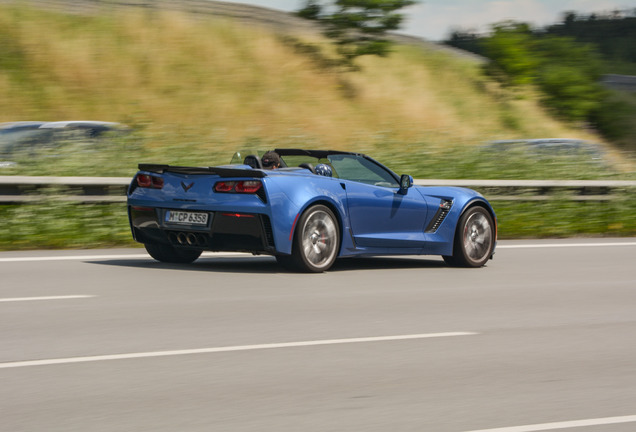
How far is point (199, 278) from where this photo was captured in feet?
28.3

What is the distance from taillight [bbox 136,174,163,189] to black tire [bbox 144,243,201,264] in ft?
2.46

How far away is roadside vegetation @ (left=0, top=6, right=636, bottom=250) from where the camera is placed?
1541cm

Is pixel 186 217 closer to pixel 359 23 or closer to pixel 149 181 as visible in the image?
pixel 149 181

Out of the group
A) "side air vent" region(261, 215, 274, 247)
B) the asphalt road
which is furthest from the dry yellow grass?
the asphalt road

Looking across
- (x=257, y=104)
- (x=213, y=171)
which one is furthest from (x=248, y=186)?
(x=257, y=104)

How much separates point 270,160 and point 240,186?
0.76m

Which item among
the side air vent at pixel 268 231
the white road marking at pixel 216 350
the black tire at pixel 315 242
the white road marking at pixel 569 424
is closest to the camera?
the white road marking at pixel 569 424

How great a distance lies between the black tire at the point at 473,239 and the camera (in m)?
10.3

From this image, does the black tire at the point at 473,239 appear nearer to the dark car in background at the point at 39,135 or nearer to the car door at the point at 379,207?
the car door at the point at 379,207

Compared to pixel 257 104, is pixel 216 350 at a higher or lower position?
lower

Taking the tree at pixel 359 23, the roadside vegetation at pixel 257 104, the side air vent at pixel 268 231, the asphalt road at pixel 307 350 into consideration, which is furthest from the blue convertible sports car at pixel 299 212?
the tree at pixel 359 23

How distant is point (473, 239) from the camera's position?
10.4m

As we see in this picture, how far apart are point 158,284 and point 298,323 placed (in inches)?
79.1

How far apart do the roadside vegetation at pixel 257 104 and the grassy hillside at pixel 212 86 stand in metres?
0.07
